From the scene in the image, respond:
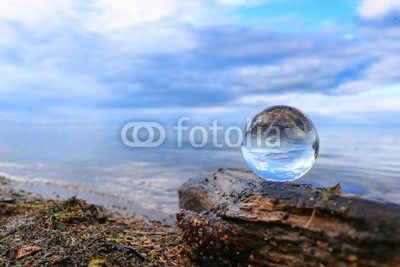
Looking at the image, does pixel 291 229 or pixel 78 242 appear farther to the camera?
pixel 78 242


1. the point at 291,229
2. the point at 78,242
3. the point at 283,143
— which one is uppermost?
the point at 283,143

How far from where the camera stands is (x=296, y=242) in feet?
8.70

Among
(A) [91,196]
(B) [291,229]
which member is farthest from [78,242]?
(A) [91,196]

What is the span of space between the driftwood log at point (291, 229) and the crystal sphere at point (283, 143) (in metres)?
0.22

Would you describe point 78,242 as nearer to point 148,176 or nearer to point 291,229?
point 291,229

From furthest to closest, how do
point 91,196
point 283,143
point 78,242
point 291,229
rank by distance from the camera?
1. point 91,196
2. point 78,242
3. point 283,143
4. point 291,229

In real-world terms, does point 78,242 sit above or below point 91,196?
above

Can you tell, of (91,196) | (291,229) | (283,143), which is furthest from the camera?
(91,196)

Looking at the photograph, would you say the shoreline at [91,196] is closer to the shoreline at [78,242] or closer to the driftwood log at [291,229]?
the shoreline at [78,242]

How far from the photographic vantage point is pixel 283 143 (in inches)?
134

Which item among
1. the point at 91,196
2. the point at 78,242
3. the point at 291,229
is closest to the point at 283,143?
the point at 291,229

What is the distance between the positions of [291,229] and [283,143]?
3.10ft

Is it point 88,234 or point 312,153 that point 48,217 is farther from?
point 312,153

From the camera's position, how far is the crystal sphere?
11.1 ft
